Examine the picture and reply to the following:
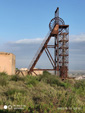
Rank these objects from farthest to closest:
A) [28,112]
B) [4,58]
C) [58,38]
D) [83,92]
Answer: [58,38] → [4,58] → [83,92] → [28,112]

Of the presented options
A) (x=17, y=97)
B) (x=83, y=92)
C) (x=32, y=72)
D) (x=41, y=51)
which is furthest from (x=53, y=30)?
(x=17, y=97)

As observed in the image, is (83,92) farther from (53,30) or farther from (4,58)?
(53,30)

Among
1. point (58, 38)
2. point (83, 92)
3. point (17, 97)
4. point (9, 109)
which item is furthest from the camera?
point (58, 38)

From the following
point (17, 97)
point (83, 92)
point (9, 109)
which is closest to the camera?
point (9, 109)

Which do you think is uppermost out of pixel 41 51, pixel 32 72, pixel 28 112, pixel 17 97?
pixel 41 51

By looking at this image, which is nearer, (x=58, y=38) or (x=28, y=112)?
(x=28, y=112)

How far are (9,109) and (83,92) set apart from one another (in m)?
6.90

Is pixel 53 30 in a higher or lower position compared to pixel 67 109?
higher

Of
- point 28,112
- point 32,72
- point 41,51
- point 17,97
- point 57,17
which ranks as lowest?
point 28,112

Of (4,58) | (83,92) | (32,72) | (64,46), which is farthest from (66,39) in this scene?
(83,92)

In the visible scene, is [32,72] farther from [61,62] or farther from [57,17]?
[57,17]

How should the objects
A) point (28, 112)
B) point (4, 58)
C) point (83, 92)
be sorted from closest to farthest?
point (28, 112)
point (83, 92)
point (4, 58)

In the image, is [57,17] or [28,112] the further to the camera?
[57,17]

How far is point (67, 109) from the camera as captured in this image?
731 centimetres
